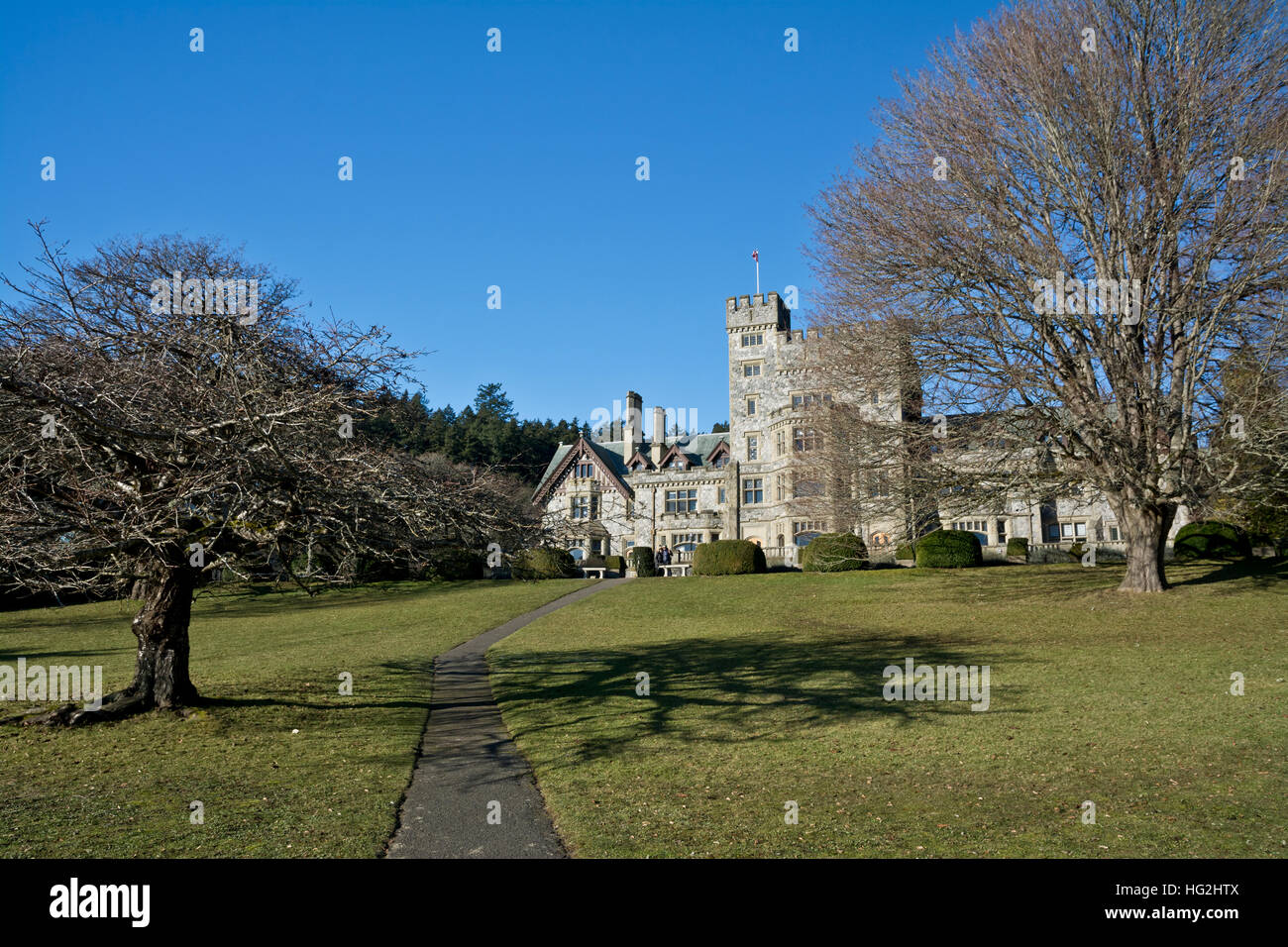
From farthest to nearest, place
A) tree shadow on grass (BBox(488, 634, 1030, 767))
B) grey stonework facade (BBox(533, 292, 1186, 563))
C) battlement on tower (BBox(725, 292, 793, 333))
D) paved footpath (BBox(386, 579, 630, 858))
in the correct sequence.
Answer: battlement on tower (BBox(725, 292, 793, 333)) → grey stonework facade (BBox(533, 292, 1186, 563)) → tree shadow on grass (BBox(488, 634, 1030, 767)) → paved footpath (BBox(386, 579, 630, 858))

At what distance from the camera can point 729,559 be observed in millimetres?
33875

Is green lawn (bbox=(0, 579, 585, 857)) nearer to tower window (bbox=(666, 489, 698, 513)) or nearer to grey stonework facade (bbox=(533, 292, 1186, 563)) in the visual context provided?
grey stonework facade (bbox=(533, 292, 1186, 563))

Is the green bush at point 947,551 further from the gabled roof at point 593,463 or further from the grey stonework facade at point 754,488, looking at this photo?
the gabled roof at point 593,463

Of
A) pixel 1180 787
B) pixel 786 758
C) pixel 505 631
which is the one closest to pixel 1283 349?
pixel 1180 787

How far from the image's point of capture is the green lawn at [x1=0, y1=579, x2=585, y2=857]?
7020 mm

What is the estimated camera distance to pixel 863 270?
21219mm

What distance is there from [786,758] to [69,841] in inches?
290

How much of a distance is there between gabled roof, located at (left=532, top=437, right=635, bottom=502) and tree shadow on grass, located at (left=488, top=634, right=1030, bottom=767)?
1294 inches

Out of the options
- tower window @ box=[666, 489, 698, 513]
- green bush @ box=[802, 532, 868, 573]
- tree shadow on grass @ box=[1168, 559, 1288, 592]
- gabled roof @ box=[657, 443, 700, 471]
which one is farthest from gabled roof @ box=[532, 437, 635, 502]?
tree shadow on grass @ box=[1168, 559, 1288, 592]

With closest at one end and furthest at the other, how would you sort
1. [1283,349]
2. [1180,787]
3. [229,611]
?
1. [1180,787]
2. [1283,349]
3. [229,611]

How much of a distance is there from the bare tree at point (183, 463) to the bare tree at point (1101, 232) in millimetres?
14350

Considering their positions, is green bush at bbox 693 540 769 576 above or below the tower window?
below
